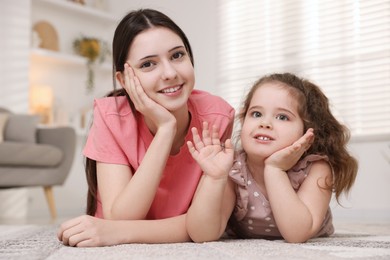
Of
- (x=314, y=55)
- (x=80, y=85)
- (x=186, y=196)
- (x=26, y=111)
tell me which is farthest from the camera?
(x=80, y=85)

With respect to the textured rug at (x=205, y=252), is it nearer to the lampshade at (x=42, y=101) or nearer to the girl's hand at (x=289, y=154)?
the girl's hand at (x=289, y=154)

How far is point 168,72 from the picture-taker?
1342 millimetres

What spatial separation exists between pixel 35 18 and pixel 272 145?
13.3 ft

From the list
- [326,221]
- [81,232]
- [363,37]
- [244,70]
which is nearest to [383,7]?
[363,37]

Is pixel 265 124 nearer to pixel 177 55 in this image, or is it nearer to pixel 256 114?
pixel 256 114

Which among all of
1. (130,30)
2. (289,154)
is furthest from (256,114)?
(130,30)

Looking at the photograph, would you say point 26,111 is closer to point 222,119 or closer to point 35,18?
point 35,18

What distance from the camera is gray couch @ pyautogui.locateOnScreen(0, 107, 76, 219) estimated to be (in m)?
3.40

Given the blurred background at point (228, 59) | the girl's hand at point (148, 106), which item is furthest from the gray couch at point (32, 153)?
the girl's hand at point (148, 106)

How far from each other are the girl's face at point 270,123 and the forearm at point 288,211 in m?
0.10

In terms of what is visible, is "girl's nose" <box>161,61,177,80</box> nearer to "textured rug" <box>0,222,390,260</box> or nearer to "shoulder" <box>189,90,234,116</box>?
"shoulder" <box>189,90,234,116</box>

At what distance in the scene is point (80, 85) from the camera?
208 inches

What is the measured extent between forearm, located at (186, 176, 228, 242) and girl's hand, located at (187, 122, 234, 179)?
0.07ft

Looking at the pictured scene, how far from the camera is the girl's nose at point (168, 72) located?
1341 mm
